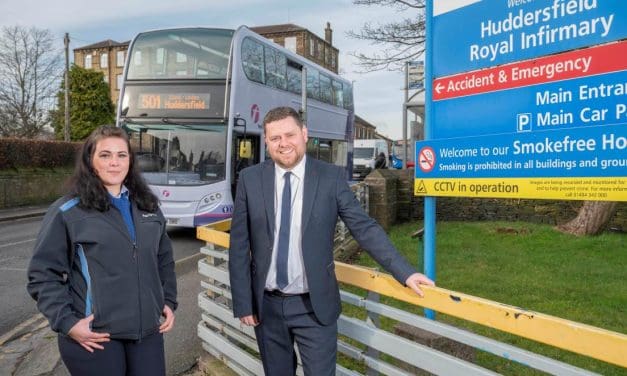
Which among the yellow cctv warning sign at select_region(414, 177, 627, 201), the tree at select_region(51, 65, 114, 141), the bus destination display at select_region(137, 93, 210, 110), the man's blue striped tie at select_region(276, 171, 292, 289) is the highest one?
the tree at select_region(51, 65, 114, 141)

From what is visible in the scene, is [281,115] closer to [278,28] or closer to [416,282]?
[416,282]

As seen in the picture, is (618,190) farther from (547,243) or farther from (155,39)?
(155,39)

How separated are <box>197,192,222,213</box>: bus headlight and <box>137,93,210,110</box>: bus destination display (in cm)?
178

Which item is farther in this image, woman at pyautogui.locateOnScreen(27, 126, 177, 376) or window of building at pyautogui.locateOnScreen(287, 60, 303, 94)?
window of building at pyautogui.locateOnScreen(287, 60, 303, 94)

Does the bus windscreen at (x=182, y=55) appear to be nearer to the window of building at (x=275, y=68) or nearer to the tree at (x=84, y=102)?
the window of building at (x=275, y=68)

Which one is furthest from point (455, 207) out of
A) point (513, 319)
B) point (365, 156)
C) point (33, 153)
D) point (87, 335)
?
point (365, 156)

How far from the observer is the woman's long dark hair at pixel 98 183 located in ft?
7.22

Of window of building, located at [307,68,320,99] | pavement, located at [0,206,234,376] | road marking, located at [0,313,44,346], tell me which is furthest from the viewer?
window of building, located at [307,68,320,99]

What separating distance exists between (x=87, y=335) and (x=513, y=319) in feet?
5.44

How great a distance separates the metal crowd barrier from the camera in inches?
66.1

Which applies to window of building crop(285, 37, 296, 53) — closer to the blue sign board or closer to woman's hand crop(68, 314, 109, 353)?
the blue sign board

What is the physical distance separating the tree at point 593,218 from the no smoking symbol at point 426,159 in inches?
310

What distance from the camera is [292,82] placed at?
1376 cm

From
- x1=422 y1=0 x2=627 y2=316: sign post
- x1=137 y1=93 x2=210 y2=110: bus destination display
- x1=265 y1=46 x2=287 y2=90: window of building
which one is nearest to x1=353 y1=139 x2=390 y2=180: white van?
x1=265 y1=46 x2=287 y2=90: window of building
